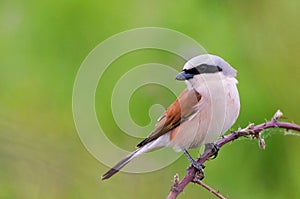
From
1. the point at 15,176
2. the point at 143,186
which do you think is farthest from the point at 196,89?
the point at 15,176

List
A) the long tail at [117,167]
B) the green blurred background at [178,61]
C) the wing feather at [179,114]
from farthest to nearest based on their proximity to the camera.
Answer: the green blurred background at [178,61] → the wing feather at [179,114] → the long tail at [117,167]

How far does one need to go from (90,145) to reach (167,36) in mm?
681

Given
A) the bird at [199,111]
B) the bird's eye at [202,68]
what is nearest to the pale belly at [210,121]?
the bird at [199,111]

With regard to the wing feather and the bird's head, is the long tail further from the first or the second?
the bird's head

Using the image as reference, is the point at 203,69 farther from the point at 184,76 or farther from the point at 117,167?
the point at 117,167

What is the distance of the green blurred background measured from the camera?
9.37 feet

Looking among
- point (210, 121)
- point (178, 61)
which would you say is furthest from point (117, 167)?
point (178, 61)

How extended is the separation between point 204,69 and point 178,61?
2.57 feet

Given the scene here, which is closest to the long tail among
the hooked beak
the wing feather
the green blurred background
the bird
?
the bird

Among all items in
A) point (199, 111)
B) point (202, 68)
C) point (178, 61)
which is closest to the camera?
A: point (202, 68)

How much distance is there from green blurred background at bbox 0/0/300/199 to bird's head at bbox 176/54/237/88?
64 centimetres

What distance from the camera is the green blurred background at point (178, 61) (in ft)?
9.37

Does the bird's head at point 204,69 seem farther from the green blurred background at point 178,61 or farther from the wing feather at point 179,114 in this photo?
the green blurred background at point 178,61

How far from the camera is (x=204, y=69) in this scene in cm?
200
